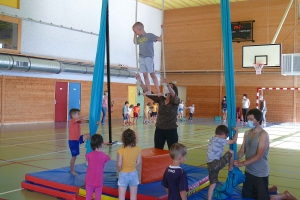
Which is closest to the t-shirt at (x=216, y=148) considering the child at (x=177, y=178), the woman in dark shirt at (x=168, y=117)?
the child at (x=177, y=178)

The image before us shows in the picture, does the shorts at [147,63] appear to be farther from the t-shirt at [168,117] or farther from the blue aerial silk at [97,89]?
the t-shirt at [168,117]

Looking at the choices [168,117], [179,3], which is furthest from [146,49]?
[179,3]

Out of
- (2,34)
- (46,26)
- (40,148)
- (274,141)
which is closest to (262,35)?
(274,141)

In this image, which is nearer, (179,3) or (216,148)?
(216,148)

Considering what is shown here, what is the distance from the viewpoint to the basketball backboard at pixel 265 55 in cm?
1908

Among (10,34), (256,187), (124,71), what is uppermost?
(10,34)

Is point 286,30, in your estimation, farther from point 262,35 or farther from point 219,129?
point 219,129

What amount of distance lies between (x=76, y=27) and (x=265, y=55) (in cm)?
1153

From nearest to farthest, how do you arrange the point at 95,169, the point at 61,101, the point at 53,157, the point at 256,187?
1. the point at 95,169
2. the point at 256,187
3. the point at 53,157
4. the point at 61,101

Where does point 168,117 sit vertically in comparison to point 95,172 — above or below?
above

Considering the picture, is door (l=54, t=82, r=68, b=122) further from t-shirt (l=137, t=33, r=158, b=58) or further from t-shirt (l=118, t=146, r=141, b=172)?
t-shirt (l=118, t=146, r=141, b=172)

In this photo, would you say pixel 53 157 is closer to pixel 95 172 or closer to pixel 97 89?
pixel 97 89

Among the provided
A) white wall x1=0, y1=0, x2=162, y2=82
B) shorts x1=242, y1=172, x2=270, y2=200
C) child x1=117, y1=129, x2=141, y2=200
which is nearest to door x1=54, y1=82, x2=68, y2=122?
white wall x1=0, y1=0, x2=162, y2=82

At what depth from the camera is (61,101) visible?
66.3 feet
